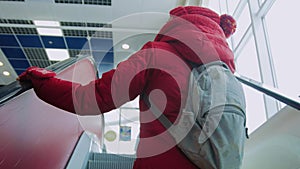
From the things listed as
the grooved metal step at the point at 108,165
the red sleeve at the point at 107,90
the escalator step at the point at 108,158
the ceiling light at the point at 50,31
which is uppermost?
the red sleeve at the point at 107,90

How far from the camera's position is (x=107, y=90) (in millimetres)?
902

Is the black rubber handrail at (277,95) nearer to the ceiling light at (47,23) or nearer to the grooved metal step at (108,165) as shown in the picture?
the grooved metal step at (108,165)

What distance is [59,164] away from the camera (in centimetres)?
175

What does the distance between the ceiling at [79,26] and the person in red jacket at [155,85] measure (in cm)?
478

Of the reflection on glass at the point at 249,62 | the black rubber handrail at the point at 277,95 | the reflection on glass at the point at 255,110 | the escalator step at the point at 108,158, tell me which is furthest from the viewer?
the reflection on glass at the point at 249,62

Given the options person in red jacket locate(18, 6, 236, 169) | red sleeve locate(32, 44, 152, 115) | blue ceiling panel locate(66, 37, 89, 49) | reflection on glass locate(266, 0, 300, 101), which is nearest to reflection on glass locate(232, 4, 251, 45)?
reflection on glass locate(266, 0, 300, 101)

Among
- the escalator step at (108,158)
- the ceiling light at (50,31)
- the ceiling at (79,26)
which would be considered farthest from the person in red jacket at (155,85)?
the ceiling light at (50,31)

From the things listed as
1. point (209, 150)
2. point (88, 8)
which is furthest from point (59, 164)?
point (88, 8)

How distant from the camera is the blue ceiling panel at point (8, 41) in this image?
265 inches

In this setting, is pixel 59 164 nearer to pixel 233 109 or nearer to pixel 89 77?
pixel 233 109

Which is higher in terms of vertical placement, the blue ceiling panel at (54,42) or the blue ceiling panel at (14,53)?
the blue ceiling panel at (54,42)

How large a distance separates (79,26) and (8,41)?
6.72 ft

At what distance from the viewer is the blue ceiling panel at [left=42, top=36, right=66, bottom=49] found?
680 cm

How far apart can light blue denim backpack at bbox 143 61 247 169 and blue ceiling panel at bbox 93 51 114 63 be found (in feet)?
22.0
